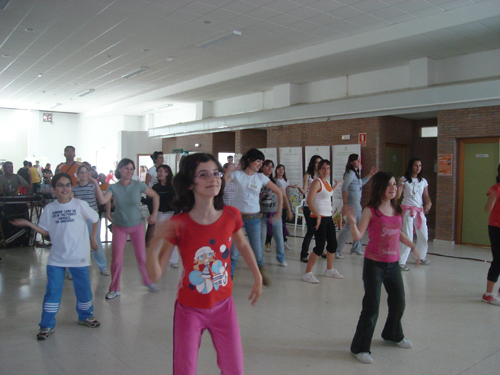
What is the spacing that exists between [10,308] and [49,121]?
22054 mm

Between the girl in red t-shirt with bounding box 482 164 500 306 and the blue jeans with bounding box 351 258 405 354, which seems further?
the girl in red t-shirt with bounding box 482 164 500 306

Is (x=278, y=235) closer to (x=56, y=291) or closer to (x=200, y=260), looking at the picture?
(x=56, y=291)

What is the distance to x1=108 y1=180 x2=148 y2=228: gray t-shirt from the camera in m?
4.42

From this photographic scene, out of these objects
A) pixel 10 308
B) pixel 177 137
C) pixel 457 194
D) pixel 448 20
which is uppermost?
pixel 448 20

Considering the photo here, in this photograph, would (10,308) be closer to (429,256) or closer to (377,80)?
(429,256)

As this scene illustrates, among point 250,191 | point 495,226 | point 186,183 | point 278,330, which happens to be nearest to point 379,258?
point 278,330

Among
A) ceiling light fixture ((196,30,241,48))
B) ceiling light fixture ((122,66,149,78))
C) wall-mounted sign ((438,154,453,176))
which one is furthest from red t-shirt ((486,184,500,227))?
ceiling light fixture ((122,66,149,78))

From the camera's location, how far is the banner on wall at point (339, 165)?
1014cm

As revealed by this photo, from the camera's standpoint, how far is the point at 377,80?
10.4 meters

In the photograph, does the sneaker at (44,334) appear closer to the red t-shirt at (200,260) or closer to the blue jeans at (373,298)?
the red t-shirt at (200,260)

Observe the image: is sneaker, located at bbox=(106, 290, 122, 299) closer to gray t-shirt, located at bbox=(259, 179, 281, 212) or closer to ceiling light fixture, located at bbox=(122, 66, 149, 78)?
gray t-shirt, located at bbox=(259, 179, 281, 212)

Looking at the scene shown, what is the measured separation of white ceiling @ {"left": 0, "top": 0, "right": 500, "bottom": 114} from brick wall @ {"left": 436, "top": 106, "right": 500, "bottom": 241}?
55.9 inches

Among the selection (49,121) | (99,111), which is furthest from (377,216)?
(49,121)

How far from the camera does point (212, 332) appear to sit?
6.47ft
